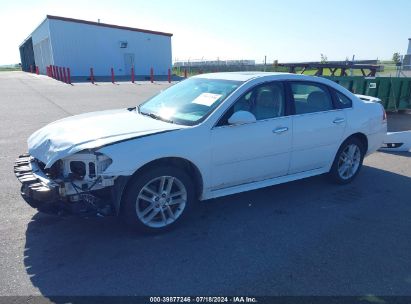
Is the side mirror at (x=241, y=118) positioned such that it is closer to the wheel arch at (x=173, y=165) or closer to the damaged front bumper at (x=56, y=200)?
the wheel arch at (x=173, y=165)

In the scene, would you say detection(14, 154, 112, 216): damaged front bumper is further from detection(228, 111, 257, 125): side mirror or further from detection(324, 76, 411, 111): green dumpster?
detection(324, 76, 411, 111): green dumpster

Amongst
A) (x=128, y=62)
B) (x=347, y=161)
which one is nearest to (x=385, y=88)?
(x=347, y=161)

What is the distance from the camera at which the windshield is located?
395 cm

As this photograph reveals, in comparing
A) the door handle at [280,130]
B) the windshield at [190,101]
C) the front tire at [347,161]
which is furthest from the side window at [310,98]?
the windshield at [190,101]

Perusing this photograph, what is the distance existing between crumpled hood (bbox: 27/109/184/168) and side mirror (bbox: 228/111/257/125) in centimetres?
58

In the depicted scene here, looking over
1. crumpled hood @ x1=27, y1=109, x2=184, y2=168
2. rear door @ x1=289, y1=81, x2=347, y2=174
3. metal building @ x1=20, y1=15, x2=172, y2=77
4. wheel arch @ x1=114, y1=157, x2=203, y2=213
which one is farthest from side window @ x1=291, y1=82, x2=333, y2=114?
metal building @ x1=20, y1=15, x2=172, y2=77

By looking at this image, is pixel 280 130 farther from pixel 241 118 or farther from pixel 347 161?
pixel 347 161

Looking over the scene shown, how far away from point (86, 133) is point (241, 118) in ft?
5.38

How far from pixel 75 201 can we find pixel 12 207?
1.51 metres

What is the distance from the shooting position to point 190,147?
360 centimetres

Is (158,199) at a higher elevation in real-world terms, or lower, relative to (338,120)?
lower

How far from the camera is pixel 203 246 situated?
3469mm

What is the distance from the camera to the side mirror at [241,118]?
3.77 meters

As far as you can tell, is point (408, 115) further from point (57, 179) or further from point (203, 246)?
point (57, 179)
